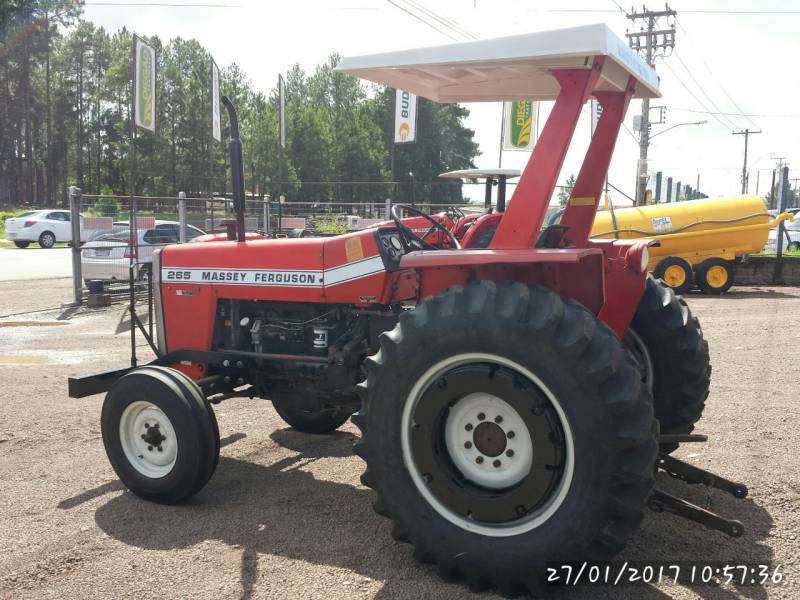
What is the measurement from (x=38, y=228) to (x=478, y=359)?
94.7ft

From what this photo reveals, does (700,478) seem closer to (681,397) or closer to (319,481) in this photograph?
(681,397)

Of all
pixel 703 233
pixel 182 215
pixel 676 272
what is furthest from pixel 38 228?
pixel 703 233

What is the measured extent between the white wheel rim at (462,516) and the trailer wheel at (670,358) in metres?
1.36

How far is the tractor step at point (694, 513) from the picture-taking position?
304cm

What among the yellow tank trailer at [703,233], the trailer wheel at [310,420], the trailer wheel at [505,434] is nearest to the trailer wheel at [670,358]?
the trailer wheel at [505,434]

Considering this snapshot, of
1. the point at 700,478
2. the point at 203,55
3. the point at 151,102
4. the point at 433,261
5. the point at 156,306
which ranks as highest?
the point at 203,55

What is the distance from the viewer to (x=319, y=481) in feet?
14.1

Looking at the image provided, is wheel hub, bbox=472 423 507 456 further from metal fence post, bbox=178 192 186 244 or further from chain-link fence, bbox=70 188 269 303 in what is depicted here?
metal fence post, bbox=178 192 186 244

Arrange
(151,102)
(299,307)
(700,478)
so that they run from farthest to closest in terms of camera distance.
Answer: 1. (151,102)
2. (299,307)
3. (700,478)

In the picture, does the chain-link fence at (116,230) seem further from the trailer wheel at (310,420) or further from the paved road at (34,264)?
the trailer wheel at (310,420)

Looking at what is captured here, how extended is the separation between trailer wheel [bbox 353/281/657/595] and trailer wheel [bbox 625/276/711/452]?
1.28 meters

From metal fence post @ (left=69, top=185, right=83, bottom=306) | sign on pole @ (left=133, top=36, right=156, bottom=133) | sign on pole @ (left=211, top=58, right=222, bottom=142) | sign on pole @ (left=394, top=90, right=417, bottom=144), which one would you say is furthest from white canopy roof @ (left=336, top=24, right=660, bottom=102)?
sign on pole @ (left=394, top=90, right=417, bottom=144)

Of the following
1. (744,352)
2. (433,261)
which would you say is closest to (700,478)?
(433,261)

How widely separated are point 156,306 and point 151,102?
622 inches
